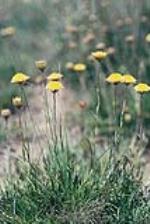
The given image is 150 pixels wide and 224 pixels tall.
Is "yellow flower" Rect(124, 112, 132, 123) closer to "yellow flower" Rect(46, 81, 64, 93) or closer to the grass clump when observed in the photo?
the grass clump

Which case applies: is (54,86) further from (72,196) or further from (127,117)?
(127,117)

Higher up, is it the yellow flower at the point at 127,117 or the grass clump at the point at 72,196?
the grass clump at the point at 72,196

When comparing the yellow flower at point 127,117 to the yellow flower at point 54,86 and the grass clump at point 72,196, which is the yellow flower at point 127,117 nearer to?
the grass clump at point 72,196

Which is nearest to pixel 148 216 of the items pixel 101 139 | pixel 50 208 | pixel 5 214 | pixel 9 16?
pixel 50 208

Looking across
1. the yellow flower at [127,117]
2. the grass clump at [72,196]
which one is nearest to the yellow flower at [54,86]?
the grass clump at [72,196]

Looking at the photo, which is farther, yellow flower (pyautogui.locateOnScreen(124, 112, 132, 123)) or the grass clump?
yellow flower (pyautogui.locateOnScreen(124, 112, 132, 123))

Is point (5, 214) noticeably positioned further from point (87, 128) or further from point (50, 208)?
point (87, 128)

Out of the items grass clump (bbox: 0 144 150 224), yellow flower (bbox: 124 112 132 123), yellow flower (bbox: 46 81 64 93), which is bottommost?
yellow flower (bbox: 124 112 132 123)

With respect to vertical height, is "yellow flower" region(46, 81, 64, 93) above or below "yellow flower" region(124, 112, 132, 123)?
above

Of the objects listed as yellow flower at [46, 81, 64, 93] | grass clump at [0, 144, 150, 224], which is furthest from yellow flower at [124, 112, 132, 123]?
yellow flower at [46, 81, 64, 93]
